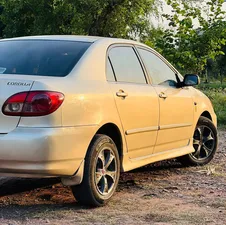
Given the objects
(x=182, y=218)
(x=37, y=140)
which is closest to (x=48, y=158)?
(x=37, y=140)

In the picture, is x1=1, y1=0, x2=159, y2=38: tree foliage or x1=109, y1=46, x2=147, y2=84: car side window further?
x1=1, y1=0, x2=159, y2=38: tree foliage

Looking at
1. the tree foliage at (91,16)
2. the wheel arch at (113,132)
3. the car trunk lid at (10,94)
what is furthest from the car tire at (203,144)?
the tree foliage at (91,16)

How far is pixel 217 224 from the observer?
482cm

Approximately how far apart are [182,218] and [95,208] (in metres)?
0.86

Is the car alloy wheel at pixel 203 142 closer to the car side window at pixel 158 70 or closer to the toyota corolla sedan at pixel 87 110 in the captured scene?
the toyota corolla sedan at pixel 87 110

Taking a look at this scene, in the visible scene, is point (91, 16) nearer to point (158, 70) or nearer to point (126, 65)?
point (158, 70)

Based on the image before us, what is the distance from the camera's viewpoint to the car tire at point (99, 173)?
5234 mm

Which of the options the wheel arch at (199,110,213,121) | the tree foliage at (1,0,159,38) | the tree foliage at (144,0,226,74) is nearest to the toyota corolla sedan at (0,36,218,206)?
the wheel arch at (199,110,213,121)

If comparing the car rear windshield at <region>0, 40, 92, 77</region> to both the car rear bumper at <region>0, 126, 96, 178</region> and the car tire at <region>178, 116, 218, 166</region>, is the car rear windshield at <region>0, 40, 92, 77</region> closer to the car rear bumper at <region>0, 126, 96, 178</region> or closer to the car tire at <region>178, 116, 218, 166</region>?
the car rear bumper at <region>0, 126, 96, 178</region>

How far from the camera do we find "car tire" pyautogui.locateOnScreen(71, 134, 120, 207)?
17.2 ft

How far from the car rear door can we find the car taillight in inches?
37.4

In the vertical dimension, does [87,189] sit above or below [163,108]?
below

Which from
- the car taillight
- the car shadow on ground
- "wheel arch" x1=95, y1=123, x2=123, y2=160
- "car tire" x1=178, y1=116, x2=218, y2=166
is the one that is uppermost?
the car taillight

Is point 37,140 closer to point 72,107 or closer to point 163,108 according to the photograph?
point 72,107
